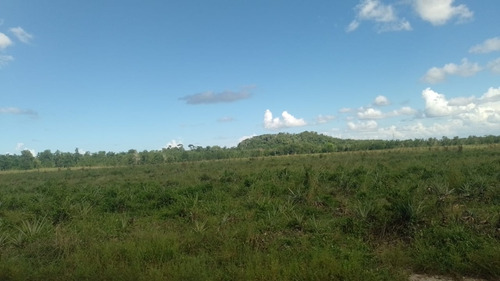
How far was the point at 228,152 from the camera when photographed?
8881cm

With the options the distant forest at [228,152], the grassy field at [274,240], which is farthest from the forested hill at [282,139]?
the grassy field at [274,240]

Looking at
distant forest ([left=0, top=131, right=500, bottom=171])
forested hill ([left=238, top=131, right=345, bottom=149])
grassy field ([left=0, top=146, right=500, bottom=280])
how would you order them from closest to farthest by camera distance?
grassy field ([left=0, top=146, right=500, bottom=280])
distant forest ([left=0, top=131, right=500, bottom=171])
forested hill ([left=238, top=131, right=345, bottom=149])

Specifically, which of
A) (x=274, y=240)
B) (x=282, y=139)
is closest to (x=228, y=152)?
(x=282, y=139)

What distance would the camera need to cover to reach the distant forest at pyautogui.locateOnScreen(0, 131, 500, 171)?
7512 centimetres

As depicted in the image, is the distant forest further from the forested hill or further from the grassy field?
the grassy field

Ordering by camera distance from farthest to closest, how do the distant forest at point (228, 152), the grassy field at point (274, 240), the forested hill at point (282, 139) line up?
1. the forested hill at point (282, 139)
2. the distant forest at point (228, 152)
3. the grassy field at point (274, 240)

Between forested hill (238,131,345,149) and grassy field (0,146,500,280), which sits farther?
forested hill (238,131,345,149)

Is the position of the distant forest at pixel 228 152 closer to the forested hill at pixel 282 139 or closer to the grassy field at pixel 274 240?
the forested hill at pixel 282 139

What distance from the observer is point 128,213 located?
1039cm

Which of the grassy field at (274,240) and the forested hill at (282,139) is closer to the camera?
the grassy field at (274,240)

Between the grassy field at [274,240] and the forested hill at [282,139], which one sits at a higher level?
the forested hill at [282,139]

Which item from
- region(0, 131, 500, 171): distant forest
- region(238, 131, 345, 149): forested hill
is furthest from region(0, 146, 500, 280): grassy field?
region(238, 131, 345, 149): forested hill

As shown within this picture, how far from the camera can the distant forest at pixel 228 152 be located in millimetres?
75125

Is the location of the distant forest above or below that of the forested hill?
below
